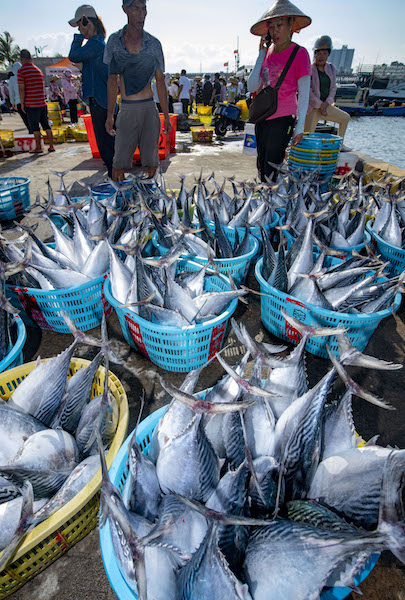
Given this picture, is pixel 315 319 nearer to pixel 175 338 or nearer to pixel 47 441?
pixel 175 338

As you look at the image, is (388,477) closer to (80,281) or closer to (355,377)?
(355,377)

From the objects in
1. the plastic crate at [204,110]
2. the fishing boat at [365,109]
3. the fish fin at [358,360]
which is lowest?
the fish fin at [358,360]

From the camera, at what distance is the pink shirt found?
351 cm

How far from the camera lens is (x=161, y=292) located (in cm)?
213

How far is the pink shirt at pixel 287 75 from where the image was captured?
11.5 feet

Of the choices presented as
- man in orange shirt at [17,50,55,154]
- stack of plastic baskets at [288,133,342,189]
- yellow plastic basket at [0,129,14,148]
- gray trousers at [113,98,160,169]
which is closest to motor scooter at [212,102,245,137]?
man in orange shirt at [17,50,55,154]

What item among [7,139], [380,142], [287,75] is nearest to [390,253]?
[287,75]

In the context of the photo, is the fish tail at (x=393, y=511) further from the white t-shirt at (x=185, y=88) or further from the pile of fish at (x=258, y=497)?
the white t-shirt at (x=185, y=88)

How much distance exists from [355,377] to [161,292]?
1485 millimetres

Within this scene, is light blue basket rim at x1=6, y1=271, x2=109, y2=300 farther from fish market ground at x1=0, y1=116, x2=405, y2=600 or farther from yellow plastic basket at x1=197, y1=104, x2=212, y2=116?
yellow plastic basket at x1=197, y1=104, x2=212, y2=116

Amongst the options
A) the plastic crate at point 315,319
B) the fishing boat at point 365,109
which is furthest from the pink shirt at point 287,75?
the fishing boat at point 365,109

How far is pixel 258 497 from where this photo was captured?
1.10 meters

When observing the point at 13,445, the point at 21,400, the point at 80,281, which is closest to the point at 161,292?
the point at 80,281

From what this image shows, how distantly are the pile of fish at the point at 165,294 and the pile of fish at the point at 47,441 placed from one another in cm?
45
